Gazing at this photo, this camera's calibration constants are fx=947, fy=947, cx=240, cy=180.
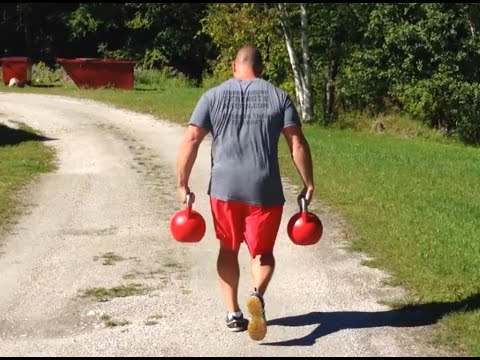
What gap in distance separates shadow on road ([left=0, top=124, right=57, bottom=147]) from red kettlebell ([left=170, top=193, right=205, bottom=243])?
11957 mm

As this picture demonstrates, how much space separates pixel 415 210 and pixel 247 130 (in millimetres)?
5175

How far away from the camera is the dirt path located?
5.90 meters

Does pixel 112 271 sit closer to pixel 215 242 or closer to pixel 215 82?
pixel 215 242

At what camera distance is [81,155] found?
16172mm

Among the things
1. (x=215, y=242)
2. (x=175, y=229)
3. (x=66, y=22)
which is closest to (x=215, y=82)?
(x=66, y=22)

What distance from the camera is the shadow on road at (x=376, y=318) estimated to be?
6.26m

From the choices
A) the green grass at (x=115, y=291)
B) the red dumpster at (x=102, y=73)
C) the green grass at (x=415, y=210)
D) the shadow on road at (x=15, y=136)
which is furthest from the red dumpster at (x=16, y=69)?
the green grass at (x=115, y=291)

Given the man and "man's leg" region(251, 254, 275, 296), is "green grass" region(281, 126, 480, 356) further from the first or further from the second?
the man

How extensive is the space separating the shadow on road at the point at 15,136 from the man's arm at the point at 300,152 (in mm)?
12226

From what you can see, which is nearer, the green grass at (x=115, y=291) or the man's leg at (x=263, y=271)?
the man's leg at (x=263, y=271)

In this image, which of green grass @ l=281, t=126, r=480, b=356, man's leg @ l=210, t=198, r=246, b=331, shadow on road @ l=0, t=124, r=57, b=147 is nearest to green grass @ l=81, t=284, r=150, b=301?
man's leg @ l=210, t=198, r=246, b=331

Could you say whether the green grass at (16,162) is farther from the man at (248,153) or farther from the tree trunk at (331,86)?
the tree trunk at (331,86)

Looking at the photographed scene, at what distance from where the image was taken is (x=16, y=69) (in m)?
33.1

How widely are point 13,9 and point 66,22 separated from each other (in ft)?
7.90
